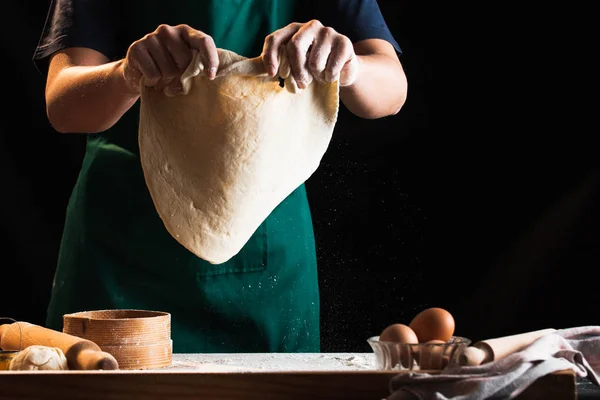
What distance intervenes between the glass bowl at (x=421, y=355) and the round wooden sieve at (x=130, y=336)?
386mm

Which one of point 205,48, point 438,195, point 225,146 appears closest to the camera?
point 205,48

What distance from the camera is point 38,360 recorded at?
1.27m

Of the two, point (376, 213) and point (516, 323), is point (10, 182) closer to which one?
point (376, 213)

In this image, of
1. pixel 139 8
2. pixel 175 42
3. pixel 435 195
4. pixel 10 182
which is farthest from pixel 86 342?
pixel 435 195

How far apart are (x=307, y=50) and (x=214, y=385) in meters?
0.56

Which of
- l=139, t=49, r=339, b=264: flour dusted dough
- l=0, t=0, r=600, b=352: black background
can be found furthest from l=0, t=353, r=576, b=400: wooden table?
l=0, t=0, r=600, b=352: black background

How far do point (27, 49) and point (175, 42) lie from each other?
153 cm

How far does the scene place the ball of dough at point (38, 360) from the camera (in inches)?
49.8

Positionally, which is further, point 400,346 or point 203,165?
point 203,165

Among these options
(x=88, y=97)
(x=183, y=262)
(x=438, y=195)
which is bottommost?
(x=183, y=262)

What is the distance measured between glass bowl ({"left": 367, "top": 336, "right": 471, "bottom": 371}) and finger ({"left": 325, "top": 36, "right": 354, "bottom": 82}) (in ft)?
1.51

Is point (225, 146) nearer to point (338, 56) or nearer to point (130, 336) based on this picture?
point (338, 56)

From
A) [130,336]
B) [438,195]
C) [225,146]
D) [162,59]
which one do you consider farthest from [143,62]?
[438,195]

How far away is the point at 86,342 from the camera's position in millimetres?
1337
